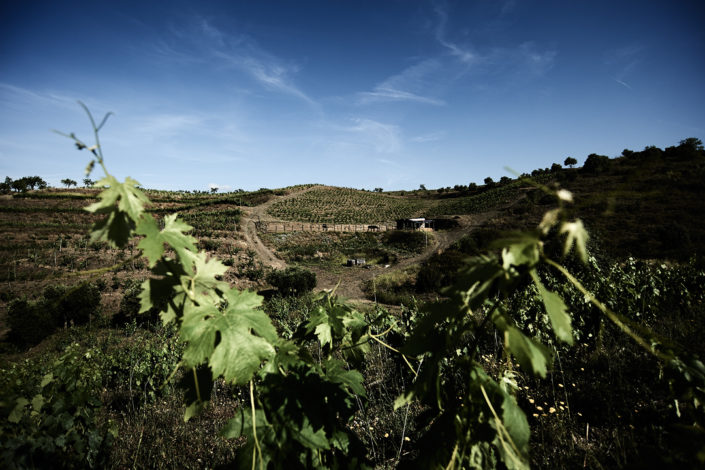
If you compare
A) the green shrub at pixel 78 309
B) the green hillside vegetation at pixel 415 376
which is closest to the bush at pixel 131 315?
the green shrub at pixel 78 309

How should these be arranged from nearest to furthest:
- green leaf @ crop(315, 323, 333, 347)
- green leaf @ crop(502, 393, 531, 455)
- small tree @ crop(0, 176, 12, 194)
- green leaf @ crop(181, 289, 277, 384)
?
green leaf @ crop(502, 393, 531, 455) → green leaf @ crop(181, 289, 277, 384) → green leaf @ crop(315, 323, 333, 347) → small tree @ crop(0, 176, 12, 194)

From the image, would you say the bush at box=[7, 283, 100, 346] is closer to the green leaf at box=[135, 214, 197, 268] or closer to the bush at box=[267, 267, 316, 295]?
the bush at box=[267, 267, 316, 295]

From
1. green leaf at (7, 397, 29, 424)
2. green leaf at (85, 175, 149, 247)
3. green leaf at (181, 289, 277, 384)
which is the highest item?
green leaf at (85, 175, 149, 247)

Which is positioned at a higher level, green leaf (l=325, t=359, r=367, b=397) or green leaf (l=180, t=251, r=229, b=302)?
green leaf (l=180, t=251, r=229, b=302)

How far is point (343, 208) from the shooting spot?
62.4m

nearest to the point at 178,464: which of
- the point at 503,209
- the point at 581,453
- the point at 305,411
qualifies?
the point at 305,411

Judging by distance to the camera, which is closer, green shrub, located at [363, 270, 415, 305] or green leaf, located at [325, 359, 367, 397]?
green leaf, located at [325, 359, 367, 397]

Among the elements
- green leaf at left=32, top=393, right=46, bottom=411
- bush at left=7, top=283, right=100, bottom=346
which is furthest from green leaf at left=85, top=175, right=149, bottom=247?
bush at left=7, top=283, right=100, bottom=346

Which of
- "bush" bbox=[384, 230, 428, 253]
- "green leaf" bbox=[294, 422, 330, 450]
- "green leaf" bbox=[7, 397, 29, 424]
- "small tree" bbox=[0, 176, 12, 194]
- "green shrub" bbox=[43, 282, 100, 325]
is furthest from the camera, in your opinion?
"small tree" bbox=[0, 176, 12, 194]

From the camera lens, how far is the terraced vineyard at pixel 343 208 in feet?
174

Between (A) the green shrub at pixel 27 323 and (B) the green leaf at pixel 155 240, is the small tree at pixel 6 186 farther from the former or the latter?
(B) the green leaf at pixel 155 240

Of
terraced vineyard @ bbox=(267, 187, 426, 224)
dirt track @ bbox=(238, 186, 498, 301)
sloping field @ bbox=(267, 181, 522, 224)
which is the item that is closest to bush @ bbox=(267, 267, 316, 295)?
dirt track @ bbox=(238, 186, 498, 301)

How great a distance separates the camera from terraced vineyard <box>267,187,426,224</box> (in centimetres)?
5291

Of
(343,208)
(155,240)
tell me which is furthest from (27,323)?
(343,208)
